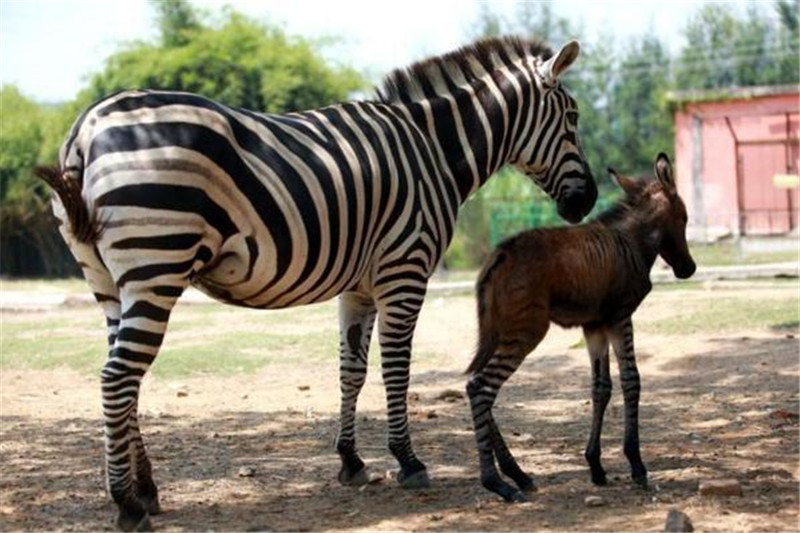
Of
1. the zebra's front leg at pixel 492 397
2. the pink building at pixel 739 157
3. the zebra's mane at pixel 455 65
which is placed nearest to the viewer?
the zebra's front leg at pixel 492 397

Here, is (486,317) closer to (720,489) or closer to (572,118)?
(720,489)

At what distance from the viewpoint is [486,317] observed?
7270mm

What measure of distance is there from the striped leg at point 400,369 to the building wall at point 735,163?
85.3 ft

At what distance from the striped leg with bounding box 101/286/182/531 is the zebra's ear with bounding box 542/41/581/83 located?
129 inches

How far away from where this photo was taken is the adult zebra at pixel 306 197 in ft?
19.9

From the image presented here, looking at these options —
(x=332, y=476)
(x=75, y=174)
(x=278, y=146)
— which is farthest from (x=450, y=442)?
(x=75, y=174)

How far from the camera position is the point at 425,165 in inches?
299

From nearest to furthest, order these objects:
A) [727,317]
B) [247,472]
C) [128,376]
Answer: [128,376]
[247,472]
[727,317]

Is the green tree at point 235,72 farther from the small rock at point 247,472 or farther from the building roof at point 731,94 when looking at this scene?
the small rock at point 247,472

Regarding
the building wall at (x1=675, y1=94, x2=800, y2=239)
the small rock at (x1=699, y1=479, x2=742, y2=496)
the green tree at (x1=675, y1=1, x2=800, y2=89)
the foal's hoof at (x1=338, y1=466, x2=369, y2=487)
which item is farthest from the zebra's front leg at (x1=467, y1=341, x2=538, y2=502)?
the green tree at (x1=675, y1=1, x2=800, y2=89)

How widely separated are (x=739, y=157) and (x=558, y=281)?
28509 millimetres

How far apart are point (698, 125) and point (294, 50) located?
479 inches

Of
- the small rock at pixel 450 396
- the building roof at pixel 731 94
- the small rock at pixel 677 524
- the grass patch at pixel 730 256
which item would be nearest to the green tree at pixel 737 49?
the building roof at pixel 731 94

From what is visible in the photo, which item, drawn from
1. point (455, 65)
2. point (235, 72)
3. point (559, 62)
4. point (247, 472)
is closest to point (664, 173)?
point (559, 62)
